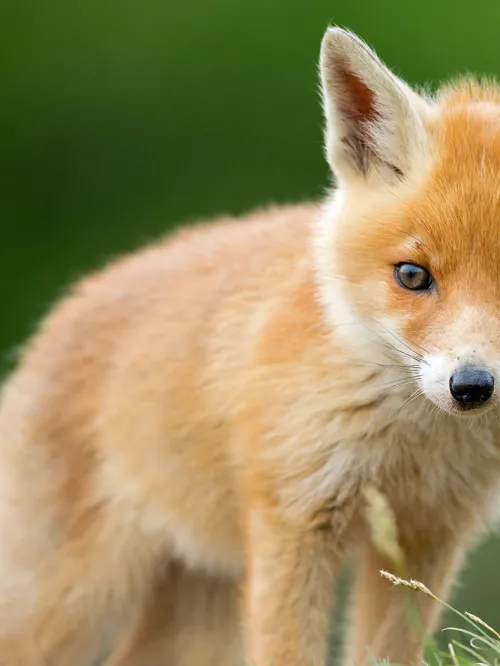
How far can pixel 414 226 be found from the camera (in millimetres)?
4469

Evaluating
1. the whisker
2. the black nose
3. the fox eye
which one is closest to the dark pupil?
the fox eye

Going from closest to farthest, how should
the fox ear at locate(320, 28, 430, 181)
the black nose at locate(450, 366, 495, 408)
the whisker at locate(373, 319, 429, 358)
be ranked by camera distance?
the black nose at locate(450, 366, 495, 408) → the whisker at locate(373, 319, 429, 358) → the fox ear at locate(320, 28, 430, 181)

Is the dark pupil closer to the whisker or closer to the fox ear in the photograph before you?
the whisker

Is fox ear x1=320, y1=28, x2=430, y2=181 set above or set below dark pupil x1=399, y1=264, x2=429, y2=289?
above

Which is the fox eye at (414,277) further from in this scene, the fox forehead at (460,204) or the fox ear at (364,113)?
the fox ear at (364,113)

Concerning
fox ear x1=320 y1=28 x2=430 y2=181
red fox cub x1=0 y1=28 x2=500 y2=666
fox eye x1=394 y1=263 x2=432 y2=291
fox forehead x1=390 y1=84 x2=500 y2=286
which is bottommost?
red fox cub x1=0 y1=28 x2=500 y2=666

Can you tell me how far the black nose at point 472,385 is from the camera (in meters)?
4.05

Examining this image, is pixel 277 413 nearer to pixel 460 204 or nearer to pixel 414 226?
pixel 414 226

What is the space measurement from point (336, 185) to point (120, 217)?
1328 centimetres

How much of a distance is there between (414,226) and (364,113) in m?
0.65

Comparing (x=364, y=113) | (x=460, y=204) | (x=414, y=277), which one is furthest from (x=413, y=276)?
(x=364, y=113)

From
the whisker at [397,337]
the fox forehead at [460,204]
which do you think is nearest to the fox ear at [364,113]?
the fox forehead at [460,204]

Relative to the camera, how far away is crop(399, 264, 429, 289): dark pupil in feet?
14.4

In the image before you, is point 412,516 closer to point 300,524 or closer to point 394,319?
point 300,524
